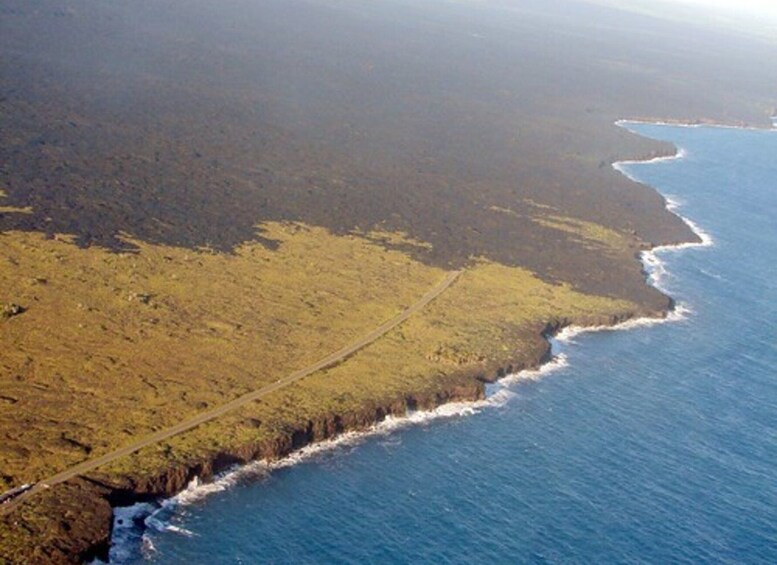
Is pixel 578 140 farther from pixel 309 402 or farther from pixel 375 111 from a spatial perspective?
pixel 309 402

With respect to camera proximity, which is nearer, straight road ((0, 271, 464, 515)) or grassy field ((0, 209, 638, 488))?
straight road ((0, 271, 464, 515))

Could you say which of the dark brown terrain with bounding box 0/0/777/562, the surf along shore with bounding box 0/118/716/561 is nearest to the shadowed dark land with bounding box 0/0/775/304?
the dark brown terrain with bounding box 0/0/777/562

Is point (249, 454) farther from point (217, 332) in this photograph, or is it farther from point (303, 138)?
point (303, 138)

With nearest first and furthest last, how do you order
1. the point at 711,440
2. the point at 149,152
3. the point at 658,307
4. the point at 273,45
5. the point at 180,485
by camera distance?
the point at 180,485 < the point at 711,440 < the point at 658,307 < the point at 149,152 < the point at 273,45

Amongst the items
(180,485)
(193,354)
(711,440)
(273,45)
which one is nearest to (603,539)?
(711,440)

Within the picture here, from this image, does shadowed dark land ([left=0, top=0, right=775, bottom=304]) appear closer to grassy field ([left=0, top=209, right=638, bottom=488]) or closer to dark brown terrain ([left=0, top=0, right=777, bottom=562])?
dark brown terrain ([left=0, top=0, right=777, bottom=562])

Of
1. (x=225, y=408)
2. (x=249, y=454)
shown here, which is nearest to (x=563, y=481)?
(x=249, y=454)
